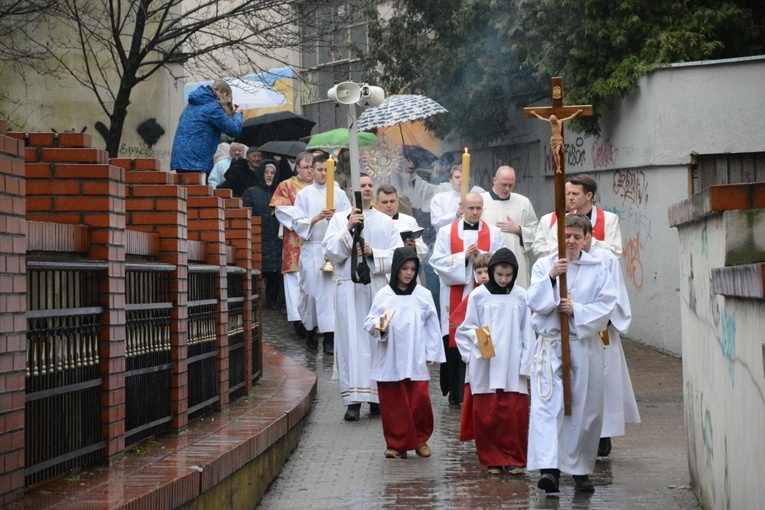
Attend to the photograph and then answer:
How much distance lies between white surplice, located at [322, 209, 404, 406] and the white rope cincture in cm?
377

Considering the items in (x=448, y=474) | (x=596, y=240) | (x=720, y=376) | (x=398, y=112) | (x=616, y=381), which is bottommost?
(x=448, y=474)

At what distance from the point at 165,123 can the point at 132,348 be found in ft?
56.1

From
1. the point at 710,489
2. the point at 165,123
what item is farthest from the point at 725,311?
the point at 165,123

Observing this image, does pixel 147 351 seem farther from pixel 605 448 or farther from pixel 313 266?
pixel 313 266

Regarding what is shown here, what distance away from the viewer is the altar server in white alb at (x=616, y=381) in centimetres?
1007

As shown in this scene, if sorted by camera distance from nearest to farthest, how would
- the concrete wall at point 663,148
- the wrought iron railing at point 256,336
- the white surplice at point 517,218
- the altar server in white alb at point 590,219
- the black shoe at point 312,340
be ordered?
the altar server in white alb at point 590,219
the wrought iron railing at point 256,336
the white surplice at point 517,218
the concrete wall at point 663,148
the black shoe at point 312,340

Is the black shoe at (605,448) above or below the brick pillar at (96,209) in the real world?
below

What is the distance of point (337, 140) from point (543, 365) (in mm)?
14655

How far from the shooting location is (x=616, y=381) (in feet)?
34.2

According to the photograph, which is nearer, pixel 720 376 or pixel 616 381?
pixel 720 376

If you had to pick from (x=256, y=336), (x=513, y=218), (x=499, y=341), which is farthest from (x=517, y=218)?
(x=499, y=341)

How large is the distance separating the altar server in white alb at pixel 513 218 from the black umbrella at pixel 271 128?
14.5 meters

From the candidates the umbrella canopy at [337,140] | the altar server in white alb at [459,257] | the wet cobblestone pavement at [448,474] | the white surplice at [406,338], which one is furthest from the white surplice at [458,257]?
the umbrella canopy at [337,140]

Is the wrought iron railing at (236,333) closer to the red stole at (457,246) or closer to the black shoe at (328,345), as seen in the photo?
the red stole at (457,246)
